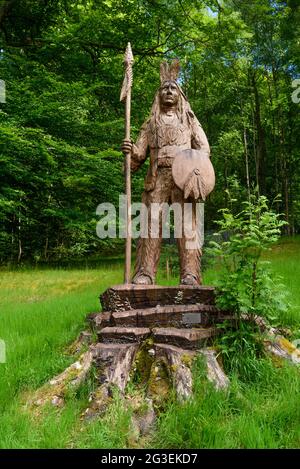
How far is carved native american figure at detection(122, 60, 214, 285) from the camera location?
4801mm

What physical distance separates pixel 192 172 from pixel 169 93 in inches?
41.8

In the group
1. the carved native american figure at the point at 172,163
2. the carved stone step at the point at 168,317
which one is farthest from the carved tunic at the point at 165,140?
the carved stone step at the point at 168,317

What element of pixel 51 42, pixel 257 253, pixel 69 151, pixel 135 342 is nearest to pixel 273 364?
pixel 257 253

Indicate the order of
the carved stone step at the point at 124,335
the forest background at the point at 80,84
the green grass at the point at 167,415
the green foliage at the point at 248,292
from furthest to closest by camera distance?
the forest background at the point at 80,84
the carved stone step at the point at 124,335
the green foliage at the point at 248,292
the green grass at the point at 167,415

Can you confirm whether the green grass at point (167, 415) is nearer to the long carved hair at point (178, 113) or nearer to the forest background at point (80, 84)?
the long carved hair at point (178, 113)

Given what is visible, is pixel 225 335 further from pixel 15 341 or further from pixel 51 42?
pixel 51 42

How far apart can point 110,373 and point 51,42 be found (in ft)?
35.7

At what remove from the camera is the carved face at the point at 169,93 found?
5.18 metres

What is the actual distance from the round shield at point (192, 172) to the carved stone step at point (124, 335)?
5.09ft

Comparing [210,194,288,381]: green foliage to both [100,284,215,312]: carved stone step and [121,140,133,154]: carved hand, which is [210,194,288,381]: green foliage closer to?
[100,284,215,312]: carved stone step

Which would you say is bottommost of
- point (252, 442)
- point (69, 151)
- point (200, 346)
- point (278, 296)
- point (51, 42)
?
point (252, 442)

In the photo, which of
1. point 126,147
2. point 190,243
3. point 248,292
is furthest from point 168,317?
point 126,147

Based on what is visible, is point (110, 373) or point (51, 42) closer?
point (110, 373)

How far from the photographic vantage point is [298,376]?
3648mm
